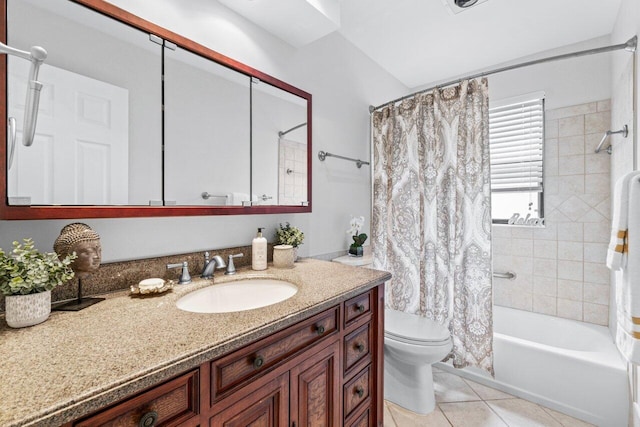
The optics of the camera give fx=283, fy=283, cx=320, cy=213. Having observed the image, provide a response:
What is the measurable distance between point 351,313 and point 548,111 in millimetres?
2495

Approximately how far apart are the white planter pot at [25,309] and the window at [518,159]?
2948 millimetres

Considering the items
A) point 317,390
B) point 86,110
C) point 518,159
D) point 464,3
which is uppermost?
point 464,3

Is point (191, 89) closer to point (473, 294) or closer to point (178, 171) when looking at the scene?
point (178, 171)

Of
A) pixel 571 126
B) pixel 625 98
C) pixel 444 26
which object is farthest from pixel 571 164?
pixel 444 26

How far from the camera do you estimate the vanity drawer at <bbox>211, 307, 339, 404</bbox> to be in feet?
2.42

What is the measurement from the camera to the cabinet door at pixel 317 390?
0.94 metres

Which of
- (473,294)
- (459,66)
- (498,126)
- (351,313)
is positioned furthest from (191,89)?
(498,126)

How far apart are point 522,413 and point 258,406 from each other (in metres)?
1.80

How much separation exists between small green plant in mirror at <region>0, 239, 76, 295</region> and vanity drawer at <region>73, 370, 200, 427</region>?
44 centimetres

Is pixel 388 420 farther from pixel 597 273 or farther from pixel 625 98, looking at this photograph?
pixel 625 98

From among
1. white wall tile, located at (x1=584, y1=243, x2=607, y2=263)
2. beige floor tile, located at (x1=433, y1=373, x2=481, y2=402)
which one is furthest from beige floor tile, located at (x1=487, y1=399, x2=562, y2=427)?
white wall tile, located at (x1=584, y1=243, x2=607, y2=263)

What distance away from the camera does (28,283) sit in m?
0.75

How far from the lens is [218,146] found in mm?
1352

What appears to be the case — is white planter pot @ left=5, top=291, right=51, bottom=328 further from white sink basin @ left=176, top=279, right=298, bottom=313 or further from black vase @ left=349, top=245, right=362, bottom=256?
black vase @ left=349, top=245, right=362, bottom=256
